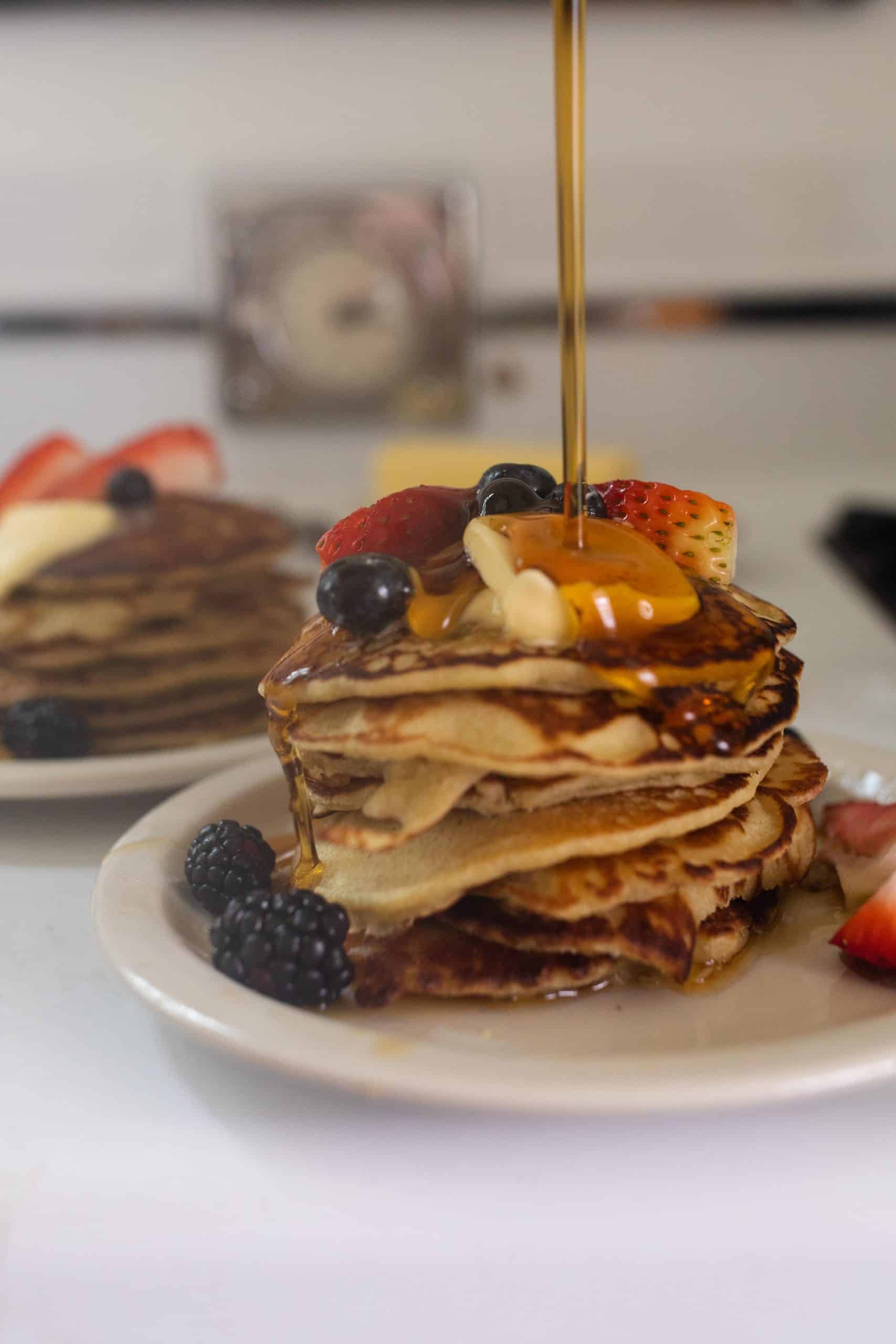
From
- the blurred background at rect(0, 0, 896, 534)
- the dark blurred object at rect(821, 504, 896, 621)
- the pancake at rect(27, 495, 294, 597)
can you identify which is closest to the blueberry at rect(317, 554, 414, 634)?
the pancake at rect(27, 495, 294, 597)

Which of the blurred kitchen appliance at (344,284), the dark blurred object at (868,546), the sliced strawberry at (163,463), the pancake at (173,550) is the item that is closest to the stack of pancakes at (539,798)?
the pancake at (173,550)

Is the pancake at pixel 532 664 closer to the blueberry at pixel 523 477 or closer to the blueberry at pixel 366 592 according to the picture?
the blueberry at pixel 366 592

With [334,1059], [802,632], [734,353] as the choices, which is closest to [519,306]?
[734,353]

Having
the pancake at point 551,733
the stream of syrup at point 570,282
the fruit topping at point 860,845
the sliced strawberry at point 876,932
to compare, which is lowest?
the fruit topping at point 860,845

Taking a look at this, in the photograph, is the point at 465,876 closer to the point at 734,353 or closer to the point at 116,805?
the point at 116,805

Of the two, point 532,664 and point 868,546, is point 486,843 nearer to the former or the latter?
point 532,664
